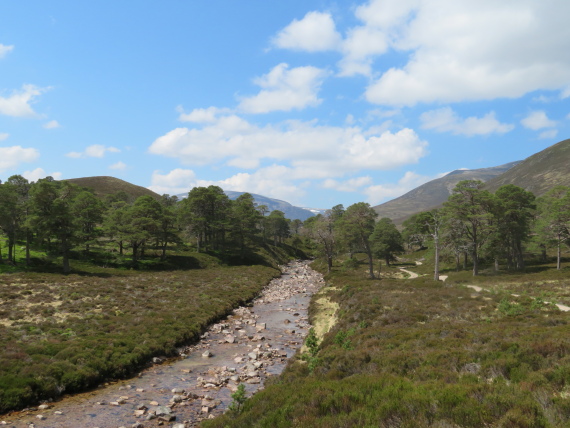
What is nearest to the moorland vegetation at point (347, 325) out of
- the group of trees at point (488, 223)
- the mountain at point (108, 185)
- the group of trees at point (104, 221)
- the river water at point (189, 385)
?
the group of trees at point (488, 223)

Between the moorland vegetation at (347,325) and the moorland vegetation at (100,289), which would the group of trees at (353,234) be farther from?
the moorland vegetation at (100,289)

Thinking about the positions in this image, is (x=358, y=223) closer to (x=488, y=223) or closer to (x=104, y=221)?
(x=488, y=223)

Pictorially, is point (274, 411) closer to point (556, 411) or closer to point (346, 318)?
point (556, 411)

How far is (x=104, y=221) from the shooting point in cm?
6066

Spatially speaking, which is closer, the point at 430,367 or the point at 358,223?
the point at 430,367

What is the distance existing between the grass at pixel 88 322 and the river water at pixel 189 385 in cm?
103

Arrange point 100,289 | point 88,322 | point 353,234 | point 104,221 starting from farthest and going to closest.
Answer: point 104,221
point 353,234
point 100,289
point 88,322

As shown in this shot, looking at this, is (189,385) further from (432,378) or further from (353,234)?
(353,234)

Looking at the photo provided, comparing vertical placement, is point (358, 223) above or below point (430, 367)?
above

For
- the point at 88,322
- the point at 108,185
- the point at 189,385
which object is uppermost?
the point at 108,185

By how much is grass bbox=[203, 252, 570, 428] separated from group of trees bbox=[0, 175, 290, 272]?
44.7 metres

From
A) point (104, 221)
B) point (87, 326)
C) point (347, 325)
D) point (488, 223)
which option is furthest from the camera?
point (104, 221)

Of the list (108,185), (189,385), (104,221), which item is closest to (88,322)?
(189,385)

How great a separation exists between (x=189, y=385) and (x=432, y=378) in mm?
11752
